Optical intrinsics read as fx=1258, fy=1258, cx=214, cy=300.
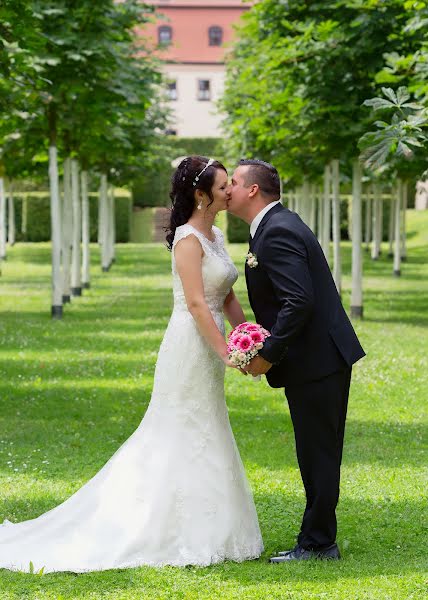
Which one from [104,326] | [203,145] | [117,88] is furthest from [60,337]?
[203,145]

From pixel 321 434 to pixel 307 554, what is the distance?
2.31 ft

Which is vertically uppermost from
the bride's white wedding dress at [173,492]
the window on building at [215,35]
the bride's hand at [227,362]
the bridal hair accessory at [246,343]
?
the window on building at [215,35]

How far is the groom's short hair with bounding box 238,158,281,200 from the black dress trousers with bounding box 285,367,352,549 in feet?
3.46

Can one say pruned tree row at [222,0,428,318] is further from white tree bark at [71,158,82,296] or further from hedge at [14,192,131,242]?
hedge at [14,192,131,242]

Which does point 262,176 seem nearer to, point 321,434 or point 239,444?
point 321,434

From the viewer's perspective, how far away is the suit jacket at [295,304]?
258 inches

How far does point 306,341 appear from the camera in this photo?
22.2 ft

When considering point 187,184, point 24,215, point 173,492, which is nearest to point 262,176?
point 187,184

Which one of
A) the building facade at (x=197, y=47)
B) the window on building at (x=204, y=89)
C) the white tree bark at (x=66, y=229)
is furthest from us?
the window on building at (x=204, y=89)

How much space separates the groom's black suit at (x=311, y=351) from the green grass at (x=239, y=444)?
52 cm

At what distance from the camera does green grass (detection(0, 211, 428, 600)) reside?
6520 millimetres

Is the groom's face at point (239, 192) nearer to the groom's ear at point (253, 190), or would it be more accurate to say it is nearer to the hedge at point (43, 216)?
the groom's ear at point (253, 190)

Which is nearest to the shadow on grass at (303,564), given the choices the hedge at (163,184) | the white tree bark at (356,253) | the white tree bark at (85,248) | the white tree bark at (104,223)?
the white tree bark at (356,253)

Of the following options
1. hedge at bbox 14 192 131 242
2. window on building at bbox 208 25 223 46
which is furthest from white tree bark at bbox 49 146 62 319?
window on building at bbox 208 25 223 46
